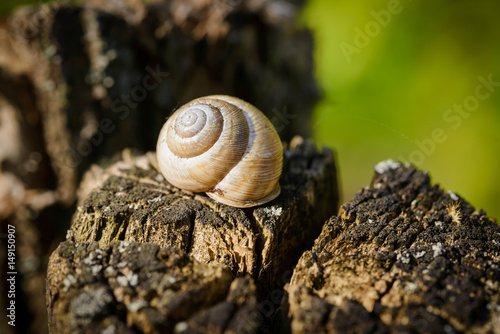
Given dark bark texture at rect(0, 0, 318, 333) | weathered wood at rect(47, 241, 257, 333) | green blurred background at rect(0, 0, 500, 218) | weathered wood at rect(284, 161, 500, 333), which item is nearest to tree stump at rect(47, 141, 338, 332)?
weathered wood at rect(47, 241, 257, 333)

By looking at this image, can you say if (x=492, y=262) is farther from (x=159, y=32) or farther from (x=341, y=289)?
(x=159, y=32)

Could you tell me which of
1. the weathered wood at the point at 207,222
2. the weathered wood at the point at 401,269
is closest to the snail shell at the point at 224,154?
the weathered wood at the point at 207,222

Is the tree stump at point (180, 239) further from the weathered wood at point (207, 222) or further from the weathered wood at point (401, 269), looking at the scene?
the weathered wood at point (401, 269)

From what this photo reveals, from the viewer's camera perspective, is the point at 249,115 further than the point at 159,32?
No

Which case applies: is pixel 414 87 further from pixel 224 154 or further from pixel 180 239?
pixel 180 239

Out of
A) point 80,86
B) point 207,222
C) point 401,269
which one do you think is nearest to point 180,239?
point 207,222

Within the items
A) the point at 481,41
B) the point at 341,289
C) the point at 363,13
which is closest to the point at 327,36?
the point at 363,13
